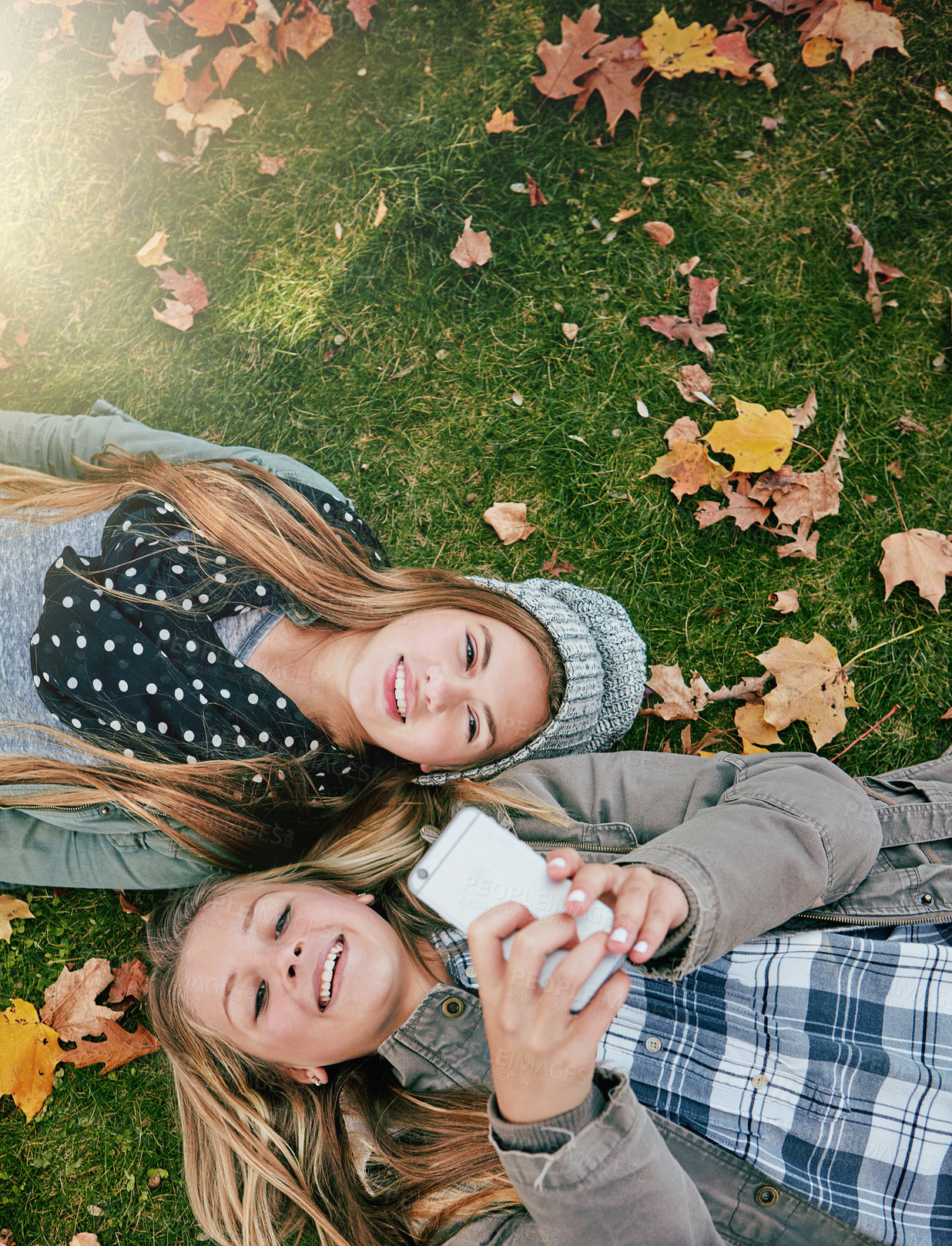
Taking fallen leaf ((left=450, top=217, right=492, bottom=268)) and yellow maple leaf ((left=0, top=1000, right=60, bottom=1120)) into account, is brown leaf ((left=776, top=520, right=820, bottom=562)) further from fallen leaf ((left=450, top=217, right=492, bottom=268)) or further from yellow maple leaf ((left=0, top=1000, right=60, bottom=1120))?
yellow maple leaf ((left=0, top=1000, right=60, bottom=1120))

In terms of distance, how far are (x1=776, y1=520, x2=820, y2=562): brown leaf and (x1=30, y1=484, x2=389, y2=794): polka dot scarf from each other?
2.05 meters

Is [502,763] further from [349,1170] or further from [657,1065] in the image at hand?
[349,1170]

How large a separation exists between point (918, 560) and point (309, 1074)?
3037 millimetres

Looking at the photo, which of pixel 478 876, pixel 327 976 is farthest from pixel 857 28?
pixel 327 976

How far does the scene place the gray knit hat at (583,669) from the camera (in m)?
2.77

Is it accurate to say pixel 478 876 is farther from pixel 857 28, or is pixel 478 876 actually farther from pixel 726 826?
pixel 857 28

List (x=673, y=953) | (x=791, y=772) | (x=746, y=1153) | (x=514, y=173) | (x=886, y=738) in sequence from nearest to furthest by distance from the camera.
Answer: (x=673, y=953), (x=746, y=1153), (x=791, y=772), (x=886, y=738), (x=514, y=173)

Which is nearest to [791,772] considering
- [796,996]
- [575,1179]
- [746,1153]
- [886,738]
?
[796,996]

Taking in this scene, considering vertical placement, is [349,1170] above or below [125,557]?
below

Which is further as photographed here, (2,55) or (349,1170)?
(2,55)

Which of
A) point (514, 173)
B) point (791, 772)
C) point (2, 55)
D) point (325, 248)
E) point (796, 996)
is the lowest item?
point (796, 996)

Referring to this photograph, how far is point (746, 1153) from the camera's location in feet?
7.69

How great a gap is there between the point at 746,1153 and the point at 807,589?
82.0 inches

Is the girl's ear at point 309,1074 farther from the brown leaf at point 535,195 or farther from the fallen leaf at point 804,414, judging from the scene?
the brown leaf at point 535,195
